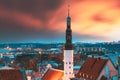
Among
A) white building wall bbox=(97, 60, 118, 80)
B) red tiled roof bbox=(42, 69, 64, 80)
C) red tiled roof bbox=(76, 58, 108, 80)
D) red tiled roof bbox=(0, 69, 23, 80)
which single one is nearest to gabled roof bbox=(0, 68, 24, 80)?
red tiled roof bbox=(0, 69, 23, 80)

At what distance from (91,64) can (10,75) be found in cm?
1376

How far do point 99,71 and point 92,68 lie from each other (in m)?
2.23

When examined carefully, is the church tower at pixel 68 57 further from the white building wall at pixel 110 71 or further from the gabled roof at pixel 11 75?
the gabled roof at pixel 11 75

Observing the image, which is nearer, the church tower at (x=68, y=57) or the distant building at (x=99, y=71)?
the distant building at (x=99, y=71)

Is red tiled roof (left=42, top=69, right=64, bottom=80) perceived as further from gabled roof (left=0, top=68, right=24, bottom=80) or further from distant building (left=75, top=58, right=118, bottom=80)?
gabled roof (left=0, top=68, right=24, bottom=80)

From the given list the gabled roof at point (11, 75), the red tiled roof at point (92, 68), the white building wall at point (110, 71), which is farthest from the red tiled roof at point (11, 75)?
the white building wall at point (110, 71)

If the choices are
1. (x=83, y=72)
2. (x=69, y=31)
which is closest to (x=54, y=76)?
(x=83, y=72)

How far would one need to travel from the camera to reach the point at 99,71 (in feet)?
160

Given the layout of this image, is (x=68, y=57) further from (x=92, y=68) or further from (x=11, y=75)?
(x=11, y=75)

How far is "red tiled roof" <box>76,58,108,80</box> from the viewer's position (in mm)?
48938

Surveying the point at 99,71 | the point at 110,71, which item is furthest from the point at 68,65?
the point at 110,71

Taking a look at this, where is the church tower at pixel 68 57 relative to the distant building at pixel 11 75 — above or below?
above

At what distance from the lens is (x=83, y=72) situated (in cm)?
5241

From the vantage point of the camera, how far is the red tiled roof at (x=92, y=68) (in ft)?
161
